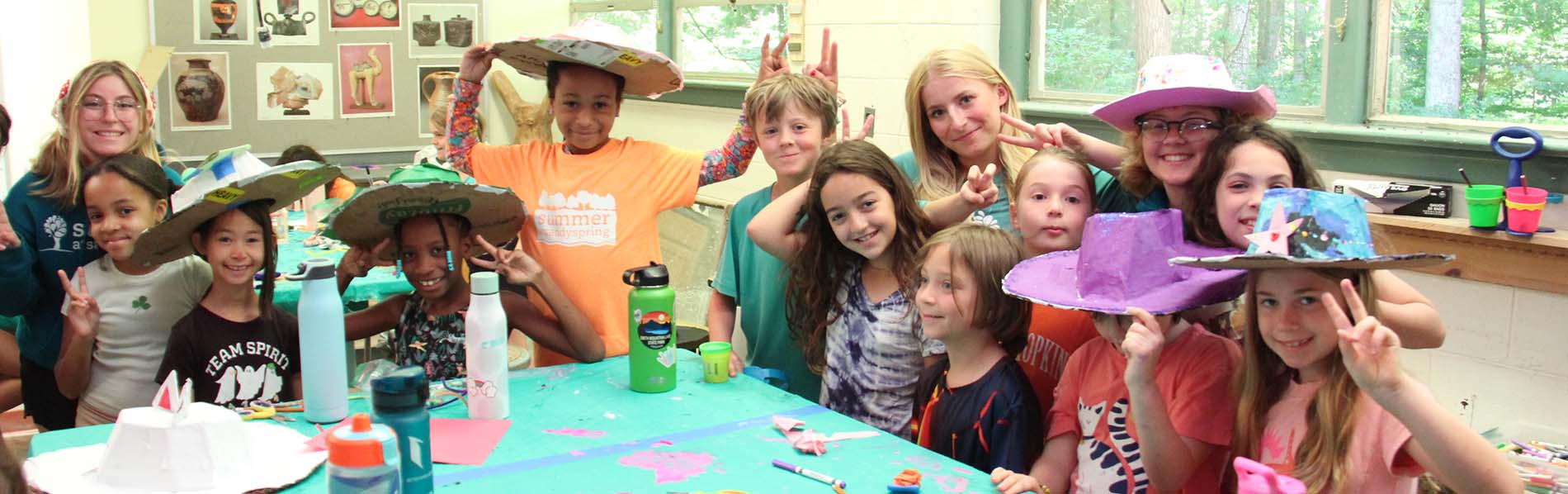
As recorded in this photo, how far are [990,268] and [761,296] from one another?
84 centimetres

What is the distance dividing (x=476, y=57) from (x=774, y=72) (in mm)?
769

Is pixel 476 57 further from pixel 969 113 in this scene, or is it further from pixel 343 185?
pixel 343 185

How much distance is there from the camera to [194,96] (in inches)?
261

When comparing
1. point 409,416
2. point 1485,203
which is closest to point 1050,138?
point 1485,203

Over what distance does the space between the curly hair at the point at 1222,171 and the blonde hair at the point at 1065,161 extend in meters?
0.27

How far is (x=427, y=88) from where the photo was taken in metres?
7.21

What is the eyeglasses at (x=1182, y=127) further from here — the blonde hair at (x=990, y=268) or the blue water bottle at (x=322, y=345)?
the blue water bottle at (x=322, y=345)

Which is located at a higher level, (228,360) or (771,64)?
(771,64)

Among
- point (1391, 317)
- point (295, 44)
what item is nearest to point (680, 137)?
point (295, 44)

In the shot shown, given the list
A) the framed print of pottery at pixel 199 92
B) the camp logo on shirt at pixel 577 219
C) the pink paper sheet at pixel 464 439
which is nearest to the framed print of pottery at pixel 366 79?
the framed print of pottery at pixel 199 92

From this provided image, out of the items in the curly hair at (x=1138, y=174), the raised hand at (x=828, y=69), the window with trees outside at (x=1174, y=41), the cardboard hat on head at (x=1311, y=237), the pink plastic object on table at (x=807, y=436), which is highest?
the window with trees outside at (x=1174, y=41)

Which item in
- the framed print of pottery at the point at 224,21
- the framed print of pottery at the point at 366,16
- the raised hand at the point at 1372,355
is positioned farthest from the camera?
the framed print of pottery at the point at 366,16

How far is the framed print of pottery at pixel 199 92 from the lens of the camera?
6.59m

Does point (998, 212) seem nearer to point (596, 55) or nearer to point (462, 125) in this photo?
point (596, 55)
